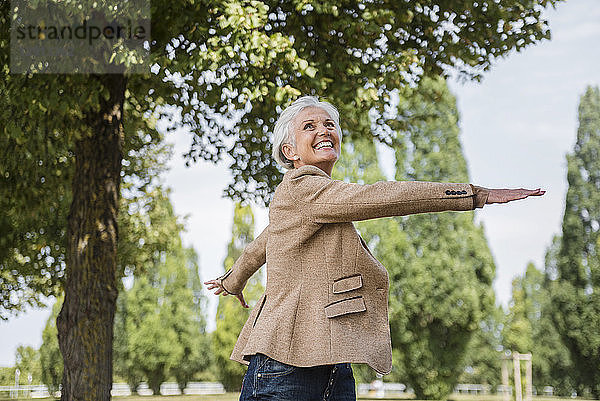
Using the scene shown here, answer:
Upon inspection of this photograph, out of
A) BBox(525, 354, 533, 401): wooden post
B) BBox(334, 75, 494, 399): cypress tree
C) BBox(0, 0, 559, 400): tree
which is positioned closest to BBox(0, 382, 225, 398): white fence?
BBox(334, 75, 494, 399): cypress tree

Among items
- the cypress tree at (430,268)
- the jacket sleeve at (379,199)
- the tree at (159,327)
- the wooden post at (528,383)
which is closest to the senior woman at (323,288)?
the jacket sleeve at (379,199)

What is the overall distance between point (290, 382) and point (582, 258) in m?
33.1

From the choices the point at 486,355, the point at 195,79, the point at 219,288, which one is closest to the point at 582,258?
the point at 486,355

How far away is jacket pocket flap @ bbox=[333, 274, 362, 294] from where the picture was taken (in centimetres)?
283

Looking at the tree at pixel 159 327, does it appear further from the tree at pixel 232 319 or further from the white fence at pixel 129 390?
the tree at pixel 232 319

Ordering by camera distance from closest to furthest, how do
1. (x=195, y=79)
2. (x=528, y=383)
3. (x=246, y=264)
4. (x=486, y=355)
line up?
(x=246, y=264)
(x=195, y=79)
(x=528, y=383)
(x=486, y=355)

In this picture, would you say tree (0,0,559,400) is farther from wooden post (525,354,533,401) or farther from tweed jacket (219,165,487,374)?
wooden post (525,354,533,401)

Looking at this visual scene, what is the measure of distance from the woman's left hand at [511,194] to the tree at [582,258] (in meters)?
32.2

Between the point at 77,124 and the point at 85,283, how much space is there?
1967 millimetres

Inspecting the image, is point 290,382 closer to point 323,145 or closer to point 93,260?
point 323,145

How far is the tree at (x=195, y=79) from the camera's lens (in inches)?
312

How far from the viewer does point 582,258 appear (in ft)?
109

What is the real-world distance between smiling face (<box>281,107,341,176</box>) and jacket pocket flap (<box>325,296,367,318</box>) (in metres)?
0.64

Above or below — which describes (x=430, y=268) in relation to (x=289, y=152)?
above
